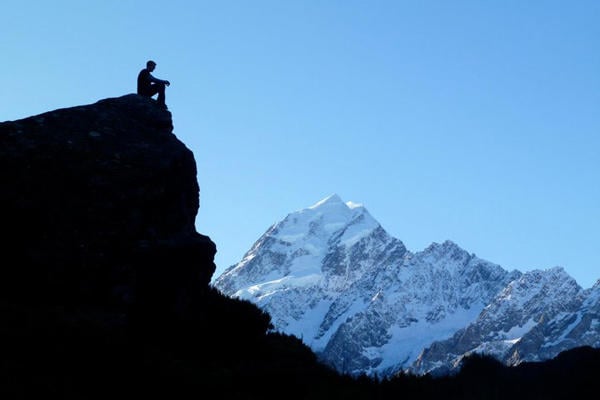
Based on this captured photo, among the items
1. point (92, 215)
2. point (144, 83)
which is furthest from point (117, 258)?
point (144, 83)

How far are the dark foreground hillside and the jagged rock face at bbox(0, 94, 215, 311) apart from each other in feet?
0.07

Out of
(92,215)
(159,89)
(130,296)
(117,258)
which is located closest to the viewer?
(130,296)

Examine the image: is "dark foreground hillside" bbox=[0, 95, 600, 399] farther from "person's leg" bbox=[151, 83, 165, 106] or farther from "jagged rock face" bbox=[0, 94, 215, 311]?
"person's leg" bbox=[151, 83, 165, 106]

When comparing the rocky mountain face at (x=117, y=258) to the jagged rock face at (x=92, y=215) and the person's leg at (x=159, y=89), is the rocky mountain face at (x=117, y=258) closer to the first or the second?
the jagged rock face at (x=92, y=215)

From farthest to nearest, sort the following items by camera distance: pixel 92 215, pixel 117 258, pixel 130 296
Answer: pixel 92 215
pixel 117 258
pixel 130 296

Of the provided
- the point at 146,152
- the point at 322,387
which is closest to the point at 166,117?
the point at 146,152

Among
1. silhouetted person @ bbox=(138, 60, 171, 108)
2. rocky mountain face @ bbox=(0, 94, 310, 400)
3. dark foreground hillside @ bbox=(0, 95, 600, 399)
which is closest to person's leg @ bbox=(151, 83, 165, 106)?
silhouetted person @ bbox=(138, 60, 171, 108)

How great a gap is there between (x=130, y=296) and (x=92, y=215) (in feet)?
5.50

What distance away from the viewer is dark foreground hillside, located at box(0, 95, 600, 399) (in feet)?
40.6

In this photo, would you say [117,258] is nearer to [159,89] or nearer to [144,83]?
[159,89]

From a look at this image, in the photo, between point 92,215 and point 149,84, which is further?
point 149,84

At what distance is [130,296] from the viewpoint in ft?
53.0

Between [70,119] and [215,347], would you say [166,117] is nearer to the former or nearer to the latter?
[70,119]

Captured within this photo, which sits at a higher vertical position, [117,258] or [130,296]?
[117,258]
